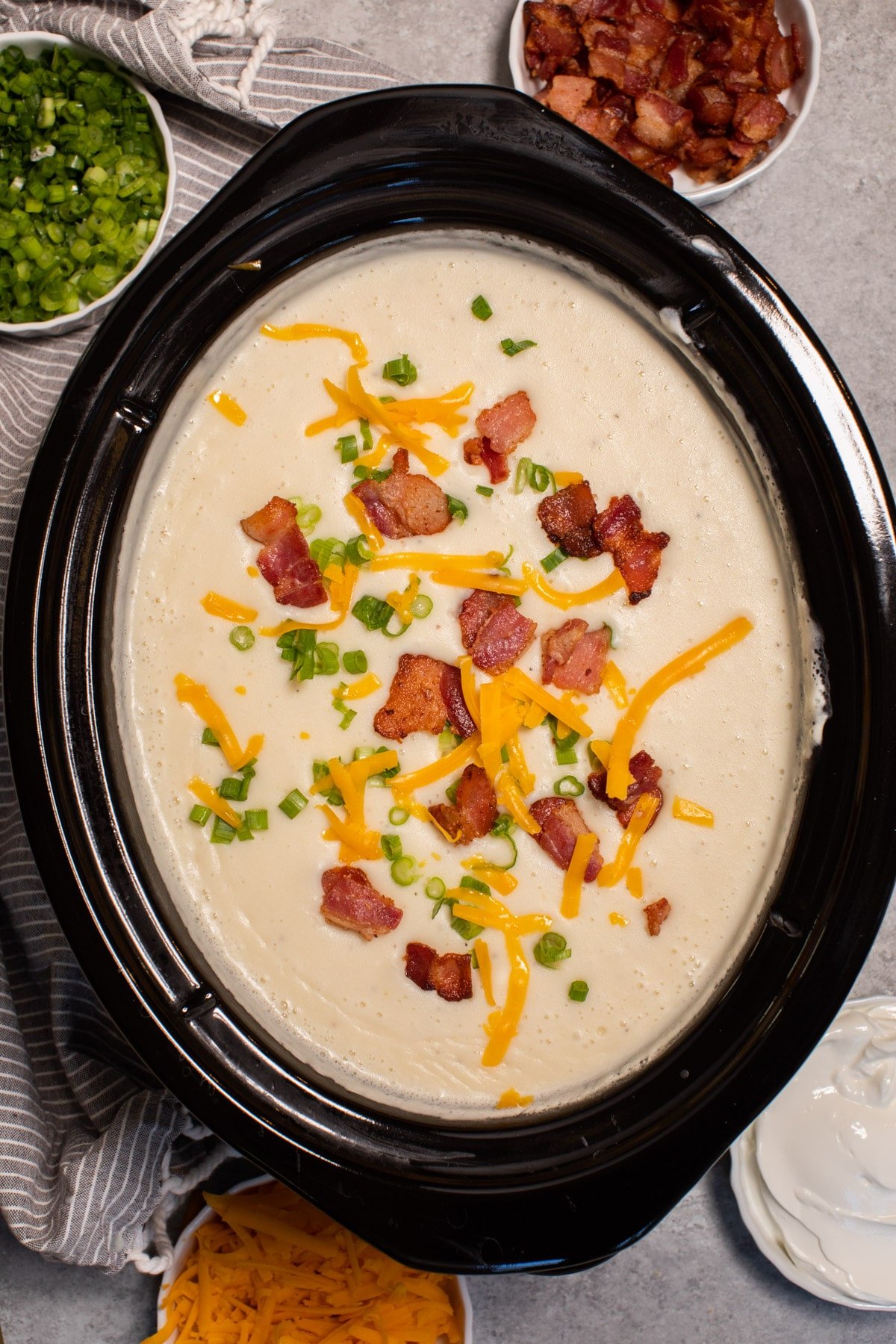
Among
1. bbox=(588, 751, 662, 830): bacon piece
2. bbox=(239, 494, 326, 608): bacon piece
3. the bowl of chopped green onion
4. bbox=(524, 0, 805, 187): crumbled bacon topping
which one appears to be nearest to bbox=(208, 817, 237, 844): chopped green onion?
bbox=(239, 494, 326, 608): bacon piece

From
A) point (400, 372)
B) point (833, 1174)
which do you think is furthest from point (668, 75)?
point (833, 1174)

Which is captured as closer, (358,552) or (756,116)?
(358,552)

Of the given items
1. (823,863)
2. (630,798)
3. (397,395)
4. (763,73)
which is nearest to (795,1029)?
(823,863)

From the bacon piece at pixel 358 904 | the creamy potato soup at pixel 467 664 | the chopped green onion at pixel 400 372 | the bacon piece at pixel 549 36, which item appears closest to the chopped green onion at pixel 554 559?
the creamy potato soup at pixel 467 664

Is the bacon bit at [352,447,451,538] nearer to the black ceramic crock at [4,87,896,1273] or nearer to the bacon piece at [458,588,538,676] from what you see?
the bacon piece at [458,588,538,676]

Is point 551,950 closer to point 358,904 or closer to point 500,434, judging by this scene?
point 358,904
